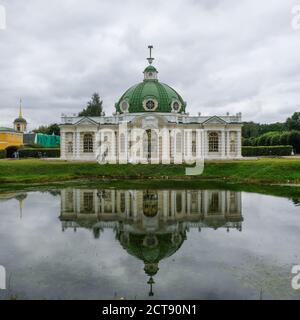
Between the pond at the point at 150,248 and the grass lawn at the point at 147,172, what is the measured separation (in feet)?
44.6

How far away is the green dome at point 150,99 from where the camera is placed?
196 ft

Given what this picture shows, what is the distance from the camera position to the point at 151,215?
22.0 meters

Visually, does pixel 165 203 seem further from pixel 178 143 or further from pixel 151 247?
pixel 178 143

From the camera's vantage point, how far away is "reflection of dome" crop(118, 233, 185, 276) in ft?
44.5

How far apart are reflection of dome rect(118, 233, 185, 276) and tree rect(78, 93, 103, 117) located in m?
72.1

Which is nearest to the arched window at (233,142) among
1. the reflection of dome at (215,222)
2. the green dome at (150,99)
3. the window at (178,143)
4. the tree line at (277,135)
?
the window at (178,143)

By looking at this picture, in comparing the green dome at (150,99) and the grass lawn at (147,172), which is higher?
the green dome at (150,99)

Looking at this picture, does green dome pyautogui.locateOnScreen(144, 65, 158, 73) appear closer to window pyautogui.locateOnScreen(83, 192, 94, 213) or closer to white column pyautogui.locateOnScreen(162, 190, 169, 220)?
white column pyautogui.locateOnScreen(162, 190, 169, 220)

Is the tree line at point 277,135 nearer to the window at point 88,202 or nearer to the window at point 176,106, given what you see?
the window at point 176,106

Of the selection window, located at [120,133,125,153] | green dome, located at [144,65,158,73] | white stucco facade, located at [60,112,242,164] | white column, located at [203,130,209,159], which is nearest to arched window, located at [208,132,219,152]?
white stucco facade, located at [60,112,242,164]

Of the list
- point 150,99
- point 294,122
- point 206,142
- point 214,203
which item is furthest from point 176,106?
point 294,122

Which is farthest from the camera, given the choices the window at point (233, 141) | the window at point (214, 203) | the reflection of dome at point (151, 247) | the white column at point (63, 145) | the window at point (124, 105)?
the white column at point (63, 145)
